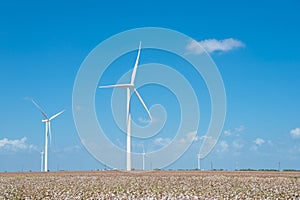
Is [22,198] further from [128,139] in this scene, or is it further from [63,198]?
[128,139]

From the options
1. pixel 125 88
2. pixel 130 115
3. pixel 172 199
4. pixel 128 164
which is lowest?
pixel 172 199

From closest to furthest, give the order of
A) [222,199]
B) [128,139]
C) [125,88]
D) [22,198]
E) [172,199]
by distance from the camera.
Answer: [172,199] → [222,199] → [22,198] → [128,139] → [125,88]

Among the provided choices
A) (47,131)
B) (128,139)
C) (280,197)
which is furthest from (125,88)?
(280,197)

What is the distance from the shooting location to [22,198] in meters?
28.0

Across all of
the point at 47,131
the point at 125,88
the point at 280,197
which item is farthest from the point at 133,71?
the point at 280,197

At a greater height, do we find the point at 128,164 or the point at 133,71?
the point at 133,71

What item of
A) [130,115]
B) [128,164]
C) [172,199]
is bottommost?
[172,199]

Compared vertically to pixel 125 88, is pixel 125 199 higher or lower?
lower

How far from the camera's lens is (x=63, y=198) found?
27.2m

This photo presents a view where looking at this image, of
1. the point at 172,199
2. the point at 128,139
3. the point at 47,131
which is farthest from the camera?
the point at 47,131

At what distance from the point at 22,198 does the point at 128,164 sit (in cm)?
4230

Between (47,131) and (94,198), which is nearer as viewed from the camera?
(94,198)

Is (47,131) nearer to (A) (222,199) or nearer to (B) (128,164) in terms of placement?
(B) (128,164)

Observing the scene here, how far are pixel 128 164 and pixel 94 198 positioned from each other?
141 feet
